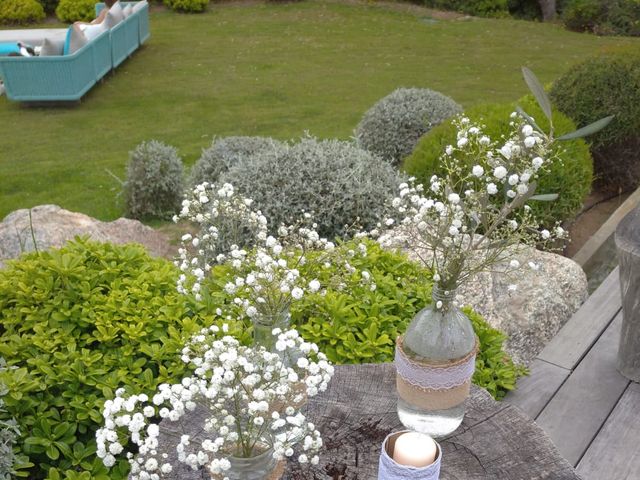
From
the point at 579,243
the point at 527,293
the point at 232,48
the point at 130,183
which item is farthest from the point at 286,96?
the point at 527,293

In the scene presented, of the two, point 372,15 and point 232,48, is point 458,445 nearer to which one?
point 232,48

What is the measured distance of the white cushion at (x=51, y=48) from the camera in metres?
11.7

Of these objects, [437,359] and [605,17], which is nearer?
[437,359]

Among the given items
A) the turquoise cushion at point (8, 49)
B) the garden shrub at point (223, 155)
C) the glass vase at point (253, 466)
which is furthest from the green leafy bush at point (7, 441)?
the turquoise cushion at point (8, 49)

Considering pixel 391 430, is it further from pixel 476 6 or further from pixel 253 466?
pixel 476 6

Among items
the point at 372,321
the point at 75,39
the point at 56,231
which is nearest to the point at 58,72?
the point at 75,39

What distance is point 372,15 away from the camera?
757 inches

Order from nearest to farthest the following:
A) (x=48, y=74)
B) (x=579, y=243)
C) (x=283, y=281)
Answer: (x=283, y=281) < (x=579, y=243) < (x=48, y=74)

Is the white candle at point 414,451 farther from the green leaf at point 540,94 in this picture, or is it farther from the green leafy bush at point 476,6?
the green leafy bush at point 476,6

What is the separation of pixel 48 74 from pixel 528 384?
1047 cm

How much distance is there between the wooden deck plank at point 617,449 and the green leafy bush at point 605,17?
17073 mm

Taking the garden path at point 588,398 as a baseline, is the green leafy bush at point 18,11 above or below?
below

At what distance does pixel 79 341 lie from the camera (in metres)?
3.41

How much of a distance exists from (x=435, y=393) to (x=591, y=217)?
584cm
